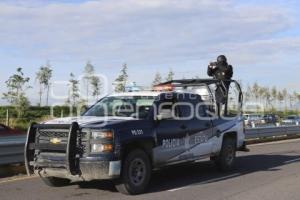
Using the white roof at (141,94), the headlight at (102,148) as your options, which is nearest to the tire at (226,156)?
the white roof at (141,94)

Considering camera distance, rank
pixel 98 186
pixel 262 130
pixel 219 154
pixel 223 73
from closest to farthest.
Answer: pixel 98 186 < pixel 219 154 < pixel 223 73 < pixel 262 130

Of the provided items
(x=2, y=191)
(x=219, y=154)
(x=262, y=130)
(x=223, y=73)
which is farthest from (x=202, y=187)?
(x=262, y=130)

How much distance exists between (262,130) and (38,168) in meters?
15.6

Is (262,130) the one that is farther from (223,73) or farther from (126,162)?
(126,162)

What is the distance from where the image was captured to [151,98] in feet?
33.1

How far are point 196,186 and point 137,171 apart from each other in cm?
153

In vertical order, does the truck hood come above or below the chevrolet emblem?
above

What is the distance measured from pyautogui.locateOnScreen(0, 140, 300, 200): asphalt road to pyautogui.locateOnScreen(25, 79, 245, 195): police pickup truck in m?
0.35

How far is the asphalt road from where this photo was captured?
29.5 feet

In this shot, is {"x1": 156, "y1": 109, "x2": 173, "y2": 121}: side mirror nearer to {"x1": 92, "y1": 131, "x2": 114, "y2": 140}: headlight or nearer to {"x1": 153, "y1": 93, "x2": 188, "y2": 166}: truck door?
{"x1": 153, "y1": 93, "x2": 188, "y2": 166}: truck door

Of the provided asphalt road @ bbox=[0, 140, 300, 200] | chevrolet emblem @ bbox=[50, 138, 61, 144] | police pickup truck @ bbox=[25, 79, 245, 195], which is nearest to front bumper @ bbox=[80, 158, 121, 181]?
police pickup truck @ bbox=[25, 79, 245, 195]

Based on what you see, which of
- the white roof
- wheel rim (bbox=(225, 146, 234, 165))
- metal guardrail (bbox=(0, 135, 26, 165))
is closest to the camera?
the white roof

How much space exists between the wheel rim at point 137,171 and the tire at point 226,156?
11.4ft

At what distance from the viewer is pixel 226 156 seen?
41.0 feet
